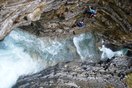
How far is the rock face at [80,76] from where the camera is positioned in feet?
83.3

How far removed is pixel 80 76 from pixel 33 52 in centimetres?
578

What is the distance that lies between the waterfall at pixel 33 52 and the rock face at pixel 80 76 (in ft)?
4.31

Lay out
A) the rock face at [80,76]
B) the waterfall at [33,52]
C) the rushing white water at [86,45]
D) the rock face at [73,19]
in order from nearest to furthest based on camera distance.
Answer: the rock face at [73,19], the rock face at [80,76], the waterfall at [33,52], the rushing white water at [86,45]

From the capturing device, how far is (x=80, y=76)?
2666cm

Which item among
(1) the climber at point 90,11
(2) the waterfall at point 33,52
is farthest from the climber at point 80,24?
(2) the waterfall at point 33,52

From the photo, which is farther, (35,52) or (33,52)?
(35,52)

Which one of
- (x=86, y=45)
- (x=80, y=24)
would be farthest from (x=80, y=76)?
(x=80, y=24)

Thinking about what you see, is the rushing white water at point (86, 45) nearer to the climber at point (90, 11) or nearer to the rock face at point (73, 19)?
the rock face at point (73, 19)

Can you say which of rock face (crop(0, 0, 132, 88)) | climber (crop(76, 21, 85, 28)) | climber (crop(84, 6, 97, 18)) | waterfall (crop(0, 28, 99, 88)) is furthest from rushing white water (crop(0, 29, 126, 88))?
climber (crop(84, 6, 97, 18))

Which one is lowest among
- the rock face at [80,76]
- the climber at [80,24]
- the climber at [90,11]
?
the rock face at [80,76]

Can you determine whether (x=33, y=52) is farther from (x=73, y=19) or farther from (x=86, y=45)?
(x=86, y=45)

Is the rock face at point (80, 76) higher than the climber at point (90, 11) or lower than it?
lower

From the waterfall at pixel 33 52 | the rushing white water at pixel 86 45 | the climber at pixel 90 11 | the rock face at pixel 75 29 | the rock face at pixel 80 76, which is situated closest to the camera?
the rock face at pixel 75 29

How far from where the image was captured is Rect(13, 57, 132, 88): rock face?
25.4 meters
